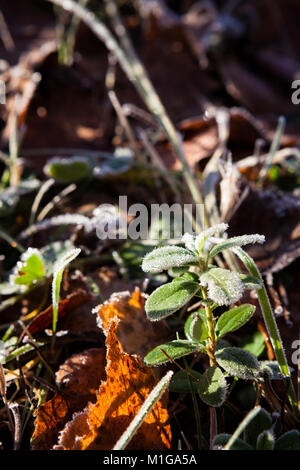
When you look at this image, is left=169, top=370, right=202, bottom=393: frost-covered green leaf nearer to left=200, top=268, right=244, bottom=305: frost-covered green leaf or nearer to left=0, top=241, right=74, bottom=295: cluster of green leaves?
left=200, top=268, right=244, bottom=305: frost-covered green leaf

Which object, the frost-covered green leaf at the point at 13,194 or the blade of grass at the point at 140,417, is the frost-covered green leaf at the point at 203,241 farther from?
the frost-covered green leaf at the point at 13,194

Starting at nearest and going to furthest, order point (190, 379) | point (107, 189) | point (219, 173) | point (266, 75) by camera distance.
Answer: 1. point (190, 379)
2. point (219, 173)
3. point (107, 189)
4. point (266, 75)

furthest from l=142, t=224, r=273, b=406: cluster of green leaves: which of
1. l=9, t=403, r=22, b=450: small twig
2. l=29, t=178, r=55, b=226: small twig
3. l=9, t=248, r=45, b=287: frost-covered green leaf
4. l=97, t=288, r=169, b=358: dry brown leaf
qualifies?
l=29, t=178, r=55, b=226: small twig

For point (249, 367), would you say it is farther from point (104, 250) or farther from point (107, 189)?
point (107, 189)

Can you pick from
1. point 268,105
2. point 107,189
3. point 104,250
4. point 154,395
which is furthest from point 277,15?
point 154,395

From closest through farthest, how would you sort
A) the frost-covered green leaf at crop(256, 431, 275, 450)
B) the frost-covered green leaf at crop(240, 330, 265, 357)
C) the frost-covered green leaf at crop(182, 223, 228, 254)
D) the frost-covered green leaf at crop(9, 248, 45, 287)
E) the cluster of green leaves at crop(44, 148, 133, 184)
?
the frost-covered green leaf at crop(256, 431, 275, 450) < the frost-covered green leaf at crop(182, 223, 228, 254) < the frost-covered green leaf at crop(240, 330, 265, 357) < the frost-covered green leaf at crop(9, 248, 45, 287) < the cluster of green leaves at crop(44, 148, 133, 184)

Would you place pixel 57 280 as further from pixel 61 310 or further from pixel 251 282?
pixel 251 282

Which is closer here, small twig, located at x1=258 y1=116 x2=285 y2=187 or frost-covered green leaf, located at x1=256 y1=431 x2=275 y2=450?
frost-covered green leaf, located at x1=256 y1=431 x2=275 y2=450
